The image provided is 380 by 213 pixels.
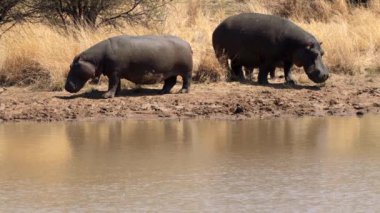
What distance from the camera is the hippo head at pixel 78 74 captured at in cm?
1237

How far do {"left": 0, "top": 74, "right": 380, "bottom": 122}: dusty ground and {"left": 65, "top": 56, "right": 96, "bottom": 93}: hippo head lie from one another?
16 centimetres

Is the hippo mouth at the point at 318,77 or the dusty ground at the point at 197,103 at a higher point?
the hippo mouth at the point at 318,77

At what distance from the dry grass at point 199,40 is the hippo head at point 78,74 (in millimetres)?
730

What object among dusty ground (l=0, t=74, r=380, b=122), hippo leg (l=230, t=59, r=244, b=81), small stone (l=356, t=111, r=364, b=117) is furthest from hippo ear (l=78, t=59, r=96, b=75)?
small stone (l=356, t=111, r=364, b=117)

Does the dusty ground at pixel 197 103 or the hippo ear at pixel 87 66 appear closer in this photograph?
the dusty ground at pixel 197 103

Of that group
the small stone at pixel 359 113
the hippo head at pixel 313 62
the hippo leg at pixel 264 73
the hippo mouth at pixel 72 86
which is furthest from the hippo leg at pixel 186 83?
the small stone at pixel 359 113

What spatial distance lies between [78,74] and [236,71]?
2.71 meters

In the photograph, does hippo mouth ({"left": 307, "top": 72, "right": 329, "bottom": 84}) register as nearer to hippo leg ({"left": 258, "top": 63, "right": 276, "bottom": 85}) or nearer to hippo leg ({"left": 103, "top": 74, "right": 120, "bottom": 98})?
hippo leg ({"left": 258, "top": 63, "right": 276, "bottom": 85})

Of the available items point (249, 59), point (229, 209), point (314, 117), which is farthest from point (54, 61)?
point (229, 209)

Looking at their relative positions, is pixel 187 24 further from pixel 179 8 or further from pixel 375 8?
pixel 375 8

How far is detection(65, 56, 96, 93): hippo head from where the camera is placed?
12.4 meters

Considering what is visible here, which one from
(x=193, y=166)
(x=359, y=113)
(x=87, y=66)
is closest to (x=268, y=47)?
(x=359, y=113)

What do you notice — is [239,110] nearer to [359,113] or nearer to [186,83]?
[186,83]

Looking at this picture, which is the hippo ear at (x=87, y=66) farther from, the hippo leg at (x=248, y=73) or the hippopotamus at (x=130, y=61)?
the hippo leg at (x=248, y=73)
